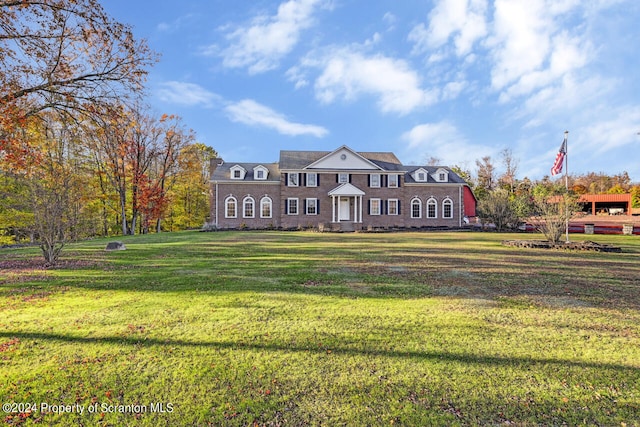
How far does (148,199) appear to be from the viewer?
25750 millimetres

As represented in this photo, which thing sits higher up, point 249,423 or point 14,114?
point 14,114

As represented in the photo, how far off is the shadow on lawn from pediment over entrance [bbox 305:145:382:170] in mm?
25900

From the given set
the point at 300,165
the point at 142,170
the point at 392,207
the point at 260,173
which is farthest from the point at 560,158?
the point at 142,170

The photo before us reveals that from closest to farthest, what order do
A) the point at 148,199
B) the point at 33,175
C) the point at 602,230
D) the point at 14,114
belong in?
the point at 14,114
the point at 33,175
the point at 602,230
the point at 148,199

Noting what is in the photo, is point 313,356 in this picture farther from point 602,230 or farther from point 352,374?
point 602,230

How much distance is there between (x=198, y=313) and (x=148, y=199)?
2458 cm

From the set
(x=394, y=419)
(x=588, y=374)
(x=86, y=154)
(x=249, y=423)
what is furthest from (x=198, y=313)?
(x=86, y=154)

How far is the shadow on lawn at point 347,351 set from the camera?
125 inches

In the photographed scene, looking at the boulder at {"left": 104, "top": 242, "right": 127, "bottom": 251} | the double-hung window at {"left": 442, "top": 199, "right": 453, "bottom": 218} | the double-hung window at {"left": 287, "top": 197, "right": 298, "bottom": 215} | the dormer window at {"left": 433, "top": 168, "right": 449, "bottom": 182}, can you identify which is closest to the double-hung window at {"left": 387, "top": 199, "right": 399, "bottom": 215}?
the double-hung window at {"left": 442, "top": 199, "right": 453, "bottom": 218}

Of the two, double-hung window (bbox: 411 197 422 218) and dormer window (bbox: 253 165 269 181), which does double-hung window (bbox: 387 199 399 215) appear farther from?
dormer window (bbox: 253 165 269 181)

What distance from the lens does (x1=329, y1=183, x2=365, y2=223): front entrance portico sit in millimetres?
28344

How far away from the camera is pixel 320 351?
11.2 feet

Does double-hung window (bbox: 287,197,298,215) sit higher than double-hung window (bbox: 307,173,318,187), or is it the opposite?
double-hung window (bbox: 307,173,318,187)

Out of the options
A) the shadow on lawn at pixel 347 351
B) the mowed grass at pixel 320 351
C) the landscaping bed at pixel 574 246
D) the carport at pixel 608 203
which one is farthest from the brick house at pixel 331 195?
the shadow on lawn at pixel 347 351
